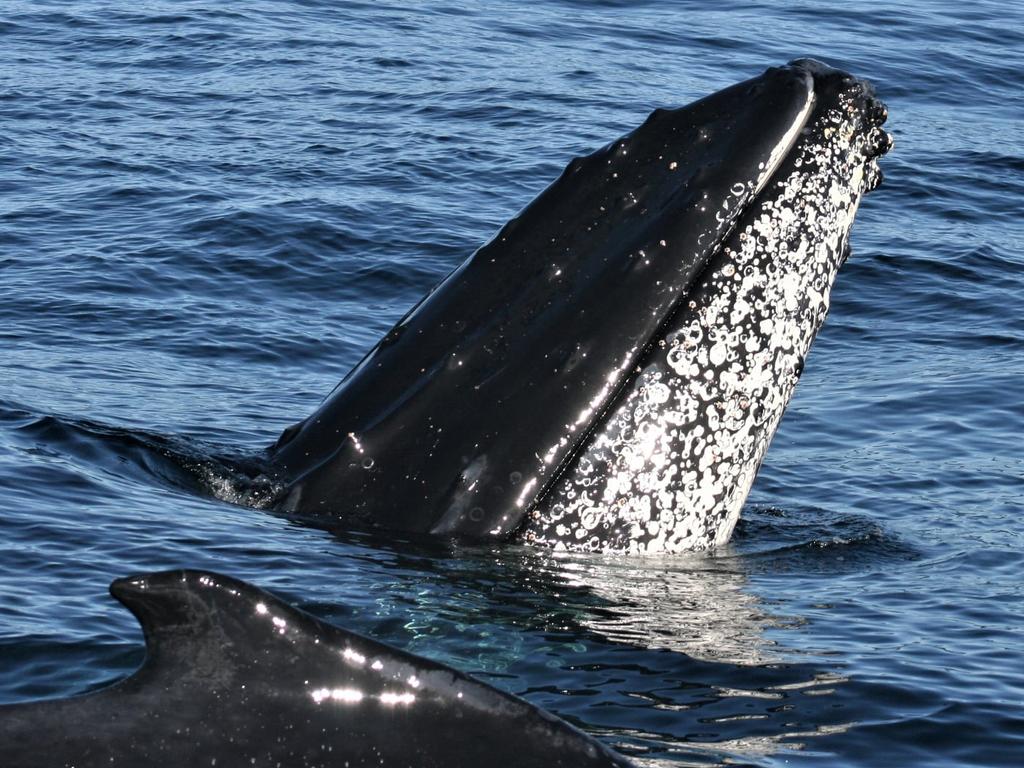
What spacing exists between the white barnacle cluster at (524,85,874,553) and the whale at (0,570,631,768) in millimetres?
3847

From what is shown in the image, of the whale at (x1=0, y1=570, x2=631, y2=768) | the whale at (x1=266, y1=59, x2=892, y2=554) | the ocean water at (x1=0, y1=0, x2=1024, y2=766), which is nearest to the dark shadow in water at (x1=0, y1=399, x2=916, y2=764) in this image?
the ocean water at (x1=0, y1=0, x2=1024, y2=766)

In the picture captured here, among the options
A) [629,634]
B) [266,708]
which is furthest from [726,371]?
[266,708]

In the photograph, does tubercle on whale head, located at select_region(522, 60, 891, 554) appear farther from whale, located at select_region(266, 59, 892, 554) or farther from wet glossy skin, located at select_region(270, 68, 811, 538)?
wet glossy skin, located at select_region(270, 68, 811, 538)

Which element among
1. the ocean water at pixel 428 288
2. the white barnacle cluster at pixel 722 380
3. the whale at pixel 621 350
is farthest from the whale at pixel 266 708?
the white barnacle cluster at pixel 722 380

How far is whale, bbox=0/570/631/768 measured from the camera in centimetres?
383

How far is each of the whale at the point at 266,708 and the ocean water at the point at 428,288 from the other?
6.97 ft

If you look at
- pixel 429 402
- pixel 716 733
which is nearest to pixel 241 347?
pixel 429 402

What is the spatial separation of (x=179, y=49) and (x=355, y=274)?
1135 cm

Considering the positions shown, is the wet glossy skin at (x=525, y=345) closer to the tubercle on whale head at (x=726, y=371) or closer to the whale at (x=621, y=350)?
the whale at (x=621, y=350)

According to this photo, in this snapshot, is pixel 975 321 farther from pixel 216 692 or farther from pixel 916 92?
pixel 216 692

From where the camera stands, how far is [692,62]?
91.8ft

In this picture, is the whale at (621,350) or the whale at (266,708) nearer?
the whale at (266,708)

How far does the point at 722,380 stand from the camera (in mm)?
8055

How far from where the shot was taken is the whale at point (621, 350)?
25.2ft
